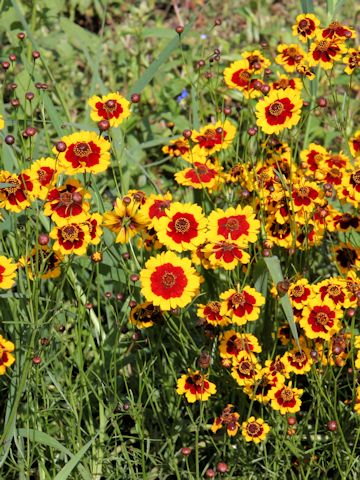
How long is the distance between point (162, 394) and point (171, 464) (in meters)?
0.29

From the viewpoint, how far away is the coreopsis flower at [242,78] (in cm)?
223

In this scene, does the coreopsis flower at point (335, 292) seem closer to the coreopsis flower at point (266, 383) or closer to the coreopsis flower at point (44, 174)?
the coreopsis flower at point (266, 383)

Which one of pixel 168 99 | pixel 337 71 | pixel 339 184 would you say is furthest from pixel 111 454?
pixel 337 71

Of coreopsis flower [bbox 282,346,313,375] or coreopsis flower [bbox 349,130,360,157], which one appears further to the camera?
coreopsis flower [bbox 349,130,360,157]

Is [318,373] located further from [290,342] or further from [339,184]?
[339,184]

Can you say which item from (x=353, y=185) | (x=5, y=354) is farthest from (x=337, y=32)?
(x=5, y=354)

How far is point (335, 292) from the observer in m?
1.82

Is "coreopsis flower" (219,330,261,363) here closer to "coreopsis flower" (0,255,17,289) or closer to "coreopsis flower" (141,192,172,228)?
"coreopsis flower" (141,192,172,228)

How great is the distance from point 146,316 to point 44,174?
44 centimetres

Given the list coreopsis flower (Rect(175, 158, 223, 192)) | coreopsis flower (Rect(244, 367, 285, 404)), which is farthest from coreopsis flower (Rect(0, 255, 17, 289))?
coreopsis flower (Rect(244, 367, 285, 404))

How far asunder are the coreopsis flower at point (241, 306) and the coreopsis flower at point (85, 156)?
0.43m

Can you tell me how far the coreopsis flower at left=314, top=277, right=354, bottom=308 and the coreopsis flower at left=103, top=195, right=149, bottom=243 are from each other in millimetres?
463

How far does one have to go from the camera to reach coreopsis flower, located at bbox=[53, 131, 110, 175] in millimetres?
1764

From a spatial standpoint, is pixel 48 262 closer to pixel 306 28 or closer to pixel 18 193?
pixel 18 193
